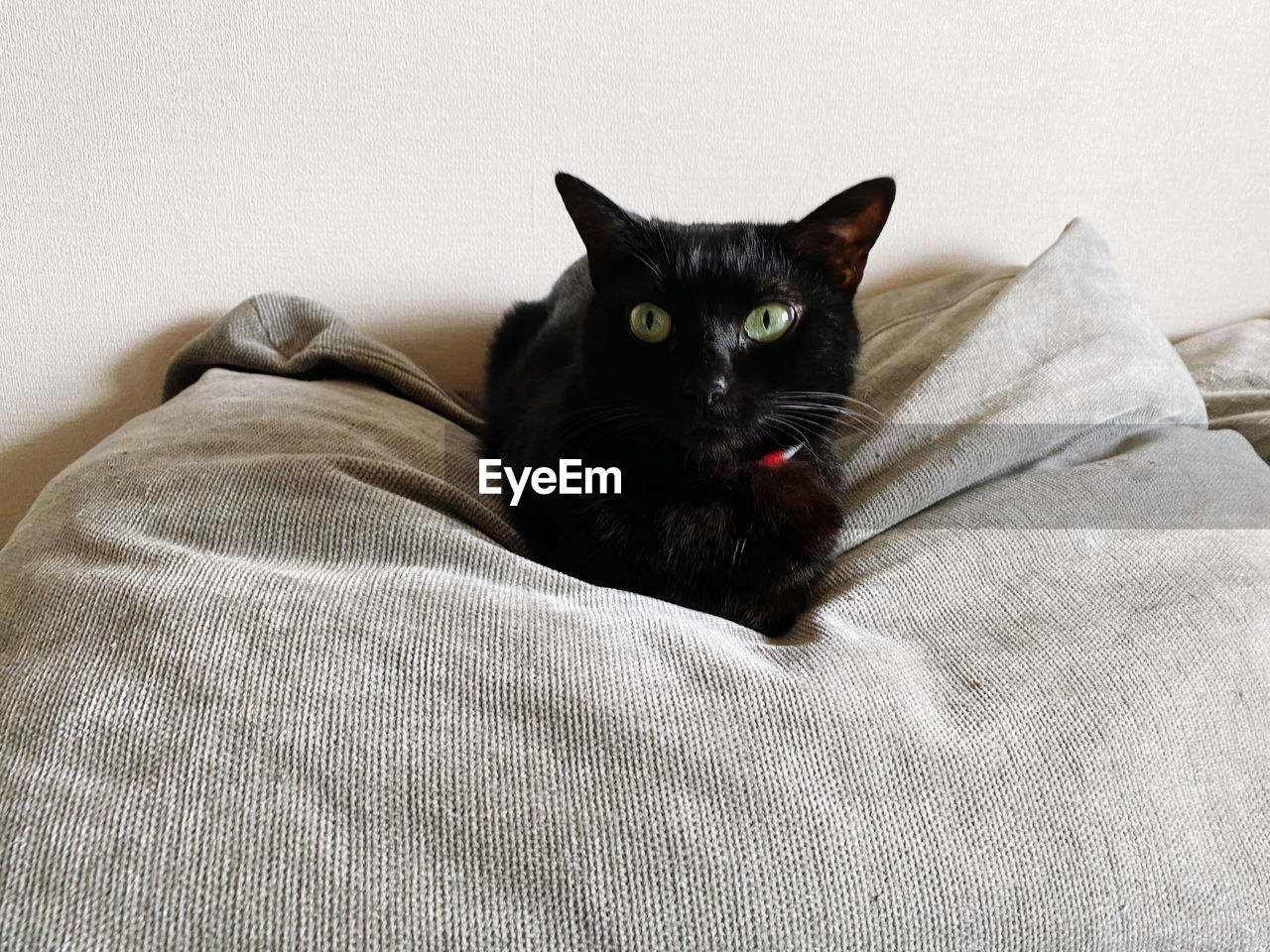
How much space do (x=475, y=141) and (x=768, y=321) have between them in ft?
1.91

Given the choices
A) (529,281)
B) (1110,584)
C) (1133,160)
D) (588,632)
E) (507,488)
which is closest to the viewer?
(588,632)

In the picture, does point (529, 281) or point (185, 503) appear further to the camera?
point (529, 281)

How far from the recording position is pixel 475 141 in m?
1.09

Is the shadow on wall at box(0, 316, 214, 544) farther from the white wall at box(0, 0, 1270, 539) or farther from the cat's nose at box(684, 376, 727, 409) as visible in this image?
the cat's nose at box(684, 376, 727, 409)

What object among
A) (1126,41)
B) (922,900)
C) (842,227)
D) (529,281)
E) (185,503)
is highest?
(1126,41)

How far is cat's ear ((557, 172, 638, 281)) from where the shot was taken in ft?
2.42

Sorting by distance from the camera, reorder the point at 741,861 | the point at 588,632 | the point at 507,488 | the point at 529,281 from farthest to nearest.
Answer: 1. the point at 529,281
2. the point at 507,488
3. the point at 588,632
4. the point at 741,861

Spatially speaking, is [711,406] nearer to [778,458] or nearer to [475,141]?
[778,458]

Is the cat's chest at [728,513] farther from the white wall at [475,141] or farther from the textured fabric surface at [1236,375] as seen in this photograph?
the textured fabric surface at [1236,375]

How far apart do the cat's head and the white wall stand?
1.42ft

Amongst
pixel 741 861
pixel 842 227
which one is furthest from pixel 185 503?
pixel 842 227

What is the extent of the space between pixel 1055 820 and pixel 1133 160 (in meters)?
1.24

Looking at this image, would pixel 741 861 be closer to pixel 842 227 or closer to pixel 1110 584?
pixel 1110 584

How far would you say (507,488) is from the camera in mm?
872
